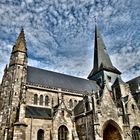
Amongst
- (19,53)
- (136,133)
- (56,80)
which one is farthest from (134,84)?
(19,53)

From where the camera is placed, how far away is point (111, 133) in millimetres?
22516

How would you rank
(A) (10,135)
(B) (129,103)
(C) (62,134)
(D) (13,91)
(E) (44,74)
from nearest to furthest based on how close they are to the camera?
(A) (10,135) → (C) (62,134) → (D) (13,91) → (B) (129,103) → (E) (44,74)

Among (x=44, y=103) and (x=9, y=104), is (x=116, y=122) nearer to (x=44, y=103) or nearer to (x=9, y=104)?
(x=44, y=103)

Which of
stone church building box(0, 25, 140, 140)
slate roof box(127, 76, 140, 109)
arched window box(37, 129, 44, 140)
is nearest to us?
arched window box(37, 129, 44, 140)

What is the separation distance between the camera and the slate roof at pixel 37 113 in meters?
19.5

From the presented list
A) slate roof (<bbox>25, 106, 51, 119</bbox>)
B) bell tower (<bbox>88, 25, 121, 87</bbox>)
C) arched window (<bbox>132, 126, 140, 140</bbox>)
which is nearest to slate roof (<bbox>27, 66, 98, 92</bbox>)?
bell tower (<bbox>88, 25, 121, 87</bbox>)

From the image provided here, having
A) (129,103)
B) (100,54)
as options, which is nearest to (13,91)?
(129,103)

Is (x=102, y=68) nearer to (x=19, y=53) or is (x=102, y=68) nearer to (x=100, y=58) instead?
(x=100, y=58)

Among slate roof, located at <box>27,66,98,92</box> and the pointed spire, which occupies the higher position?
the pointed spire

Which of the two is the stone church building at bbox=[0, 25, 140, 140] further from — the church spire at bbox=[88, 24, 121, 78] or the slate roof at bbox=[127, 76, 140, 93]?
the church spire at bbox=[88, 24, 121, 78]

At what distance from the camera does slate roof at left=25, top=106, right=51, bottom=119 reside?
19527 millimetres

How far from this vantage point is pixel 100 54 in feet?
128

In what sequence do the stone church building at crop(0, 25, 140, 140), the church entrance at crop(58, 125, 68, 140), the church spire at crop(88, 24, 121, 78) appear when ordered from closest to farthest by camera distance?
the stone church building at crop(0, 25, 140, 140) → the church entrance at crop(58, 125, 68, 140) → the church spire at crop(88, 24, 121, 78)

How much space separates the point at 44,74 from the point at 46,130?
35.4ft
